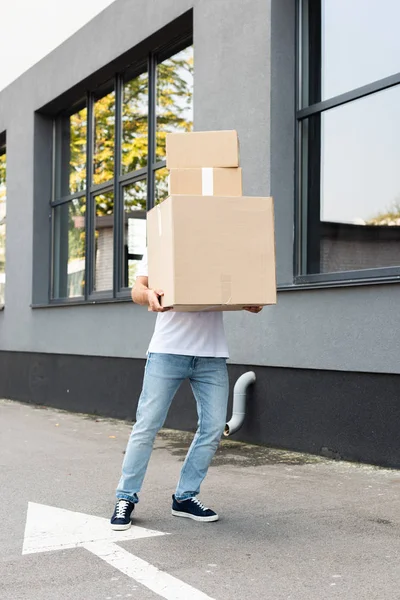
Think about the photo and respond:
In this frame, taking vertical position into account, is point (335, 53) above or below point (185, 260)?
above

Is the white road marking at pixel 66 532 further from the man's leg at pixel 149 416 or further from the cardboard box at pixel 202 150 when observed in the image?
the cardboard box at pixel 202 150

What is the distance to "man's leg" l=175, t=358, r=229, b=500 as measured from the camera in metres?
4.16

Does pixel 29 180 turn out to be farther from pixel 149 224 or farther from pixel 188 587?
pixel 188 587

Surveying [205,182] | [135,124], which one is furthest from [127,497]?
[135,124]

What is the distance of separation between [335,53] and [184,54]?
2696mm

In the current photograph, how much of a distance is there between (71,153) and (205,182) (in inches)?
Answer: 308

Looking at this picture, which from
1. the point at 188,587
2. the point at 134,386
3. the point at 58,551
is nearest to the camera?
the point at 188,587

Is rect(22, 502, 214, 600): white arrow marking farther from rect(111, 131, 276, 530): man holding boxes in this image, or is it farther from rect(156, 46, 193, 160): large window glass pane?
rect(156, 46, 193, 160): large window glass pane

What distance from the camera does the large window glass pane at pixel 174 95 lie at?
877 cm

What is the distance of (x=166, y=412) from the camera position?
416 centimetres

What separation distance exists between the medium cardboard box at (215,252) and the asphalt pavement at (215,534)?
1126mm

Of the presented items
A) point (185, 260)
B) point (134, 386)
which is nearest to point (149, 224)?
point (185, 260)

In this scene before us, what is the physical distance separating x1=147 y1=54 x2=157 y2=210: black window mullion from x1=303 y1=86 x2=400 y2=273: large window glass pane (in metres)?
2.69

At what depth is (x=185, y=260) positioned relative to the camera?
3727mm
